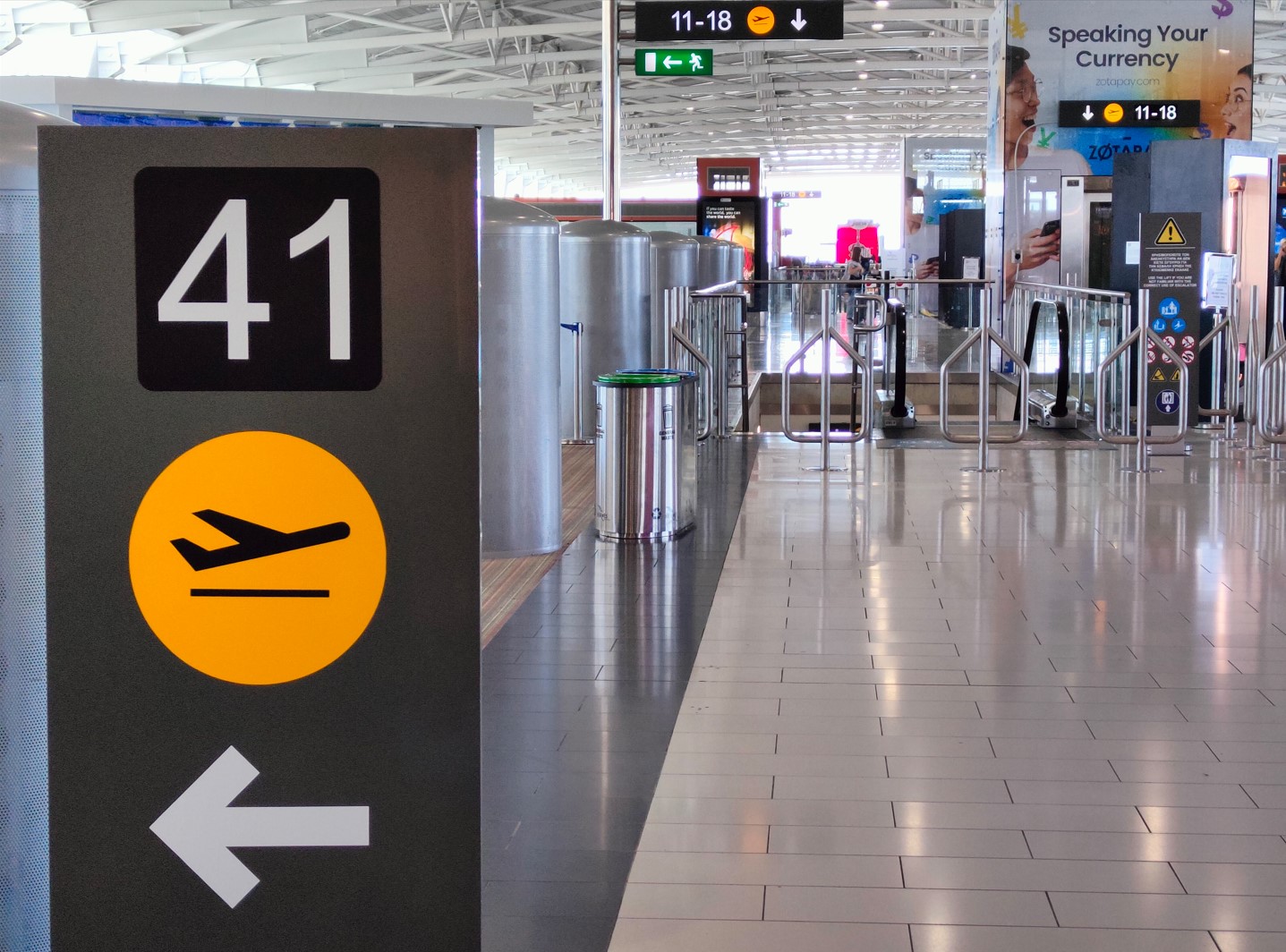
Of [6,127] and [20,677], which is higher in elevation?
[6,127]

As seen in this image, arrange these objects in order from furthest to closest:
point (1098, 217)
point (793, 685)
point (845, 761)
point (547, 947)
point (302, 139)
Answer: point (1098, 217) < point (793, 685) < point (845, 761) < point (547, 947) < point (302, 139)

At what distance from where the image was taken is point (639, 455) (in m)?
6.30

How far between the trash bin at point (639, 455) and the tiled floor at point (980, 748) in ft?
1.34

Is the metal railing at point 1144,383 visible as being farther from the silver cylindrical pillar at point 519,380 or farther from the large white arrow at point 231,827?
the large white arrow at point 231,827

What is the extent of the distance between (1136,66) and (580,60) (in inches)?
656

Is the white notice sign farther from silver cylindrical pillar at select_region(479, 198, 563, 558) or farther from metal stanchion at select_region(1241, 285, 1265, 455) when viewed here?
silver cylindrical pillar at select_region(479, 198, 563, 558)

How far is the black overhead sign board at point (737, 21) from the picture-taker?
10570 millimetres

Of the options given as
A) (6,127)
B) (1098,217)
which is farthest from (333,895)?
(1098,217)

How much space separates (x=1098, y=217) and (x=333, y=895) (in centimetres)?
1412

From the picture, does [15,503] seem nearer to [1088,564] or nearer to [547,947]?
[547,947]

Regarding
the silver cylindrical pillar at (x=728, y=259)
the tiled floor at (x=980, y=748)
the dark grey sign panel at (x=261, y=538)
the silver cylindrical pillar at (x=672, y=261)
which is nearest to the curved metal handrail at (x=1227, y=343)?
the tiled floor at (x=980, y=748)

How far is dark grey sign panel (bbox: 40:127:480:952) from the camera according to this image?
1.45 meters

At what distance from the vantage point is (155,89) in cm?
892

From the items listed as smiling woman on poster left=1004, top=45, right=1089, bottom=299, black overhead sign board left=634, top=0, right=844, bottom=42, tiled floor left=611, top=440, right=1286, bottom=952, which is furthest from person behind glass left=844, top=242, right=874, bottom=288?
tiled floor left=611, top=440, right=1286, bottom=952
